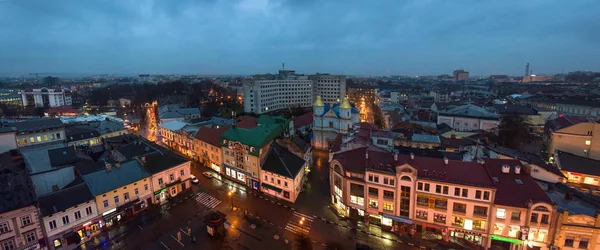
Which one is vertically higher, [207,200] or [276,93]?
[276,93]

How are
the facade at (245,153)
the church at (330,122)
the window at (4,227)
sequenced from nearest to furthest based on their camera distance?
the window at (4,227)
the facade at (245,153)
the church at (330,122)

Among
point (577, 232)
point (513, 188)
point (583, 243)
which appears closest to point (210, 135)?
point (513, 188)

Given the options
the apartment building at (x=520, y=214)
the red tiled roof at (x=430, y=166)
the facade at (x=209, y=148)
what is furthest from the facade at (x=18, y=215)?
the apartment building at (x=520, y=214)

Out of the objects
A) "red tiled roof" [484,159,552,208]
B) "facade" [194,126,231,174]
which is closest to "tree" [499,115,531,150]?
"red tiled roof" [484,159,552,208]

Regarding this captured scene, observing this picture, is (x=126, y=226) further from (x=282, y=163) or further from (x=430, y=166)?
(x=430, y=166)

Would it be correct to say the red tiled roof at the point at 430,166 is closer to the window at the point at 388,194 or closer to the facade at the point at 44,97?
Result: the window at the point at 388,194

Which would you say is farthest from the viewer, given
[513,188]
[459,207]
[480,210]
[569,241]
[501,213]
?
[459,207]

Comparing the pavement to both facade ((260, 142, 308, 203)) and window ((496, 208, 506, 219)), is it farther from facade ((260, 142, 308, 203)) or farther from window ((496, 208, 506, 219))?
window ((496, 208, 506, 219))
